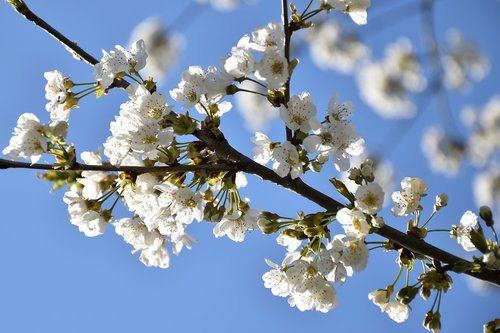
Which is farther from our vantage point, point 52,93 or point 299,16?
point 52,93

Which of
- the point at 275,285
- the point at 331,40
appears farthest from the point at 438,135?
the point at 275,285

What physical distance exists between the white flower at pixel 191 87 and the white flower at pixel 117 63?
177 millimetres

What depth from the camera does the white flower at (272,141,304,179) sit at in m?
1.94

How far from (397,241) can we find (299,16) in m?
0.87

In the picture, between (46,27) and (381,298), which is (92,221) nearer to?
(46,27)

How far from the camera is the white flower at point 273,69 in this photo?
1.91 metres

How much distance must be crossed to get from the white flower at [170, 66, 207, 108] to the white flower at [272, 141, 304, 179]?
37 centimetres

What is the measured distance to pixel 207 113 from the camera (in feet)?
6.96

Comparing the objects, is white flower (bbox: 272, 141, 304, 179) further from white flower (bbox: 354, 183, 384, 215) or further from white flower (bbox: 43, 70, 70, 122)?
white flower (bbox: 43, 70, 70, 122)

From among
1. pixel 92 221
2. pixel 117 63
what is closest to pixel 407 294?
pixel 92 221

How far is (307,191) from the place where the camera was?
6.40 ft

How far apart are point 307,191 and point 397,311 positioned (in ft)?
1.96

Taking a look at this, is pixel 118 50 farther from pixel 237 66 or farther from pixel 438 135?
pixel 438 135

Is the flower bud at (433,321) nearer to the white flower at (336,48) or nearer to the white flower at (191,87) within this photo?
the white flower at (191,87)
